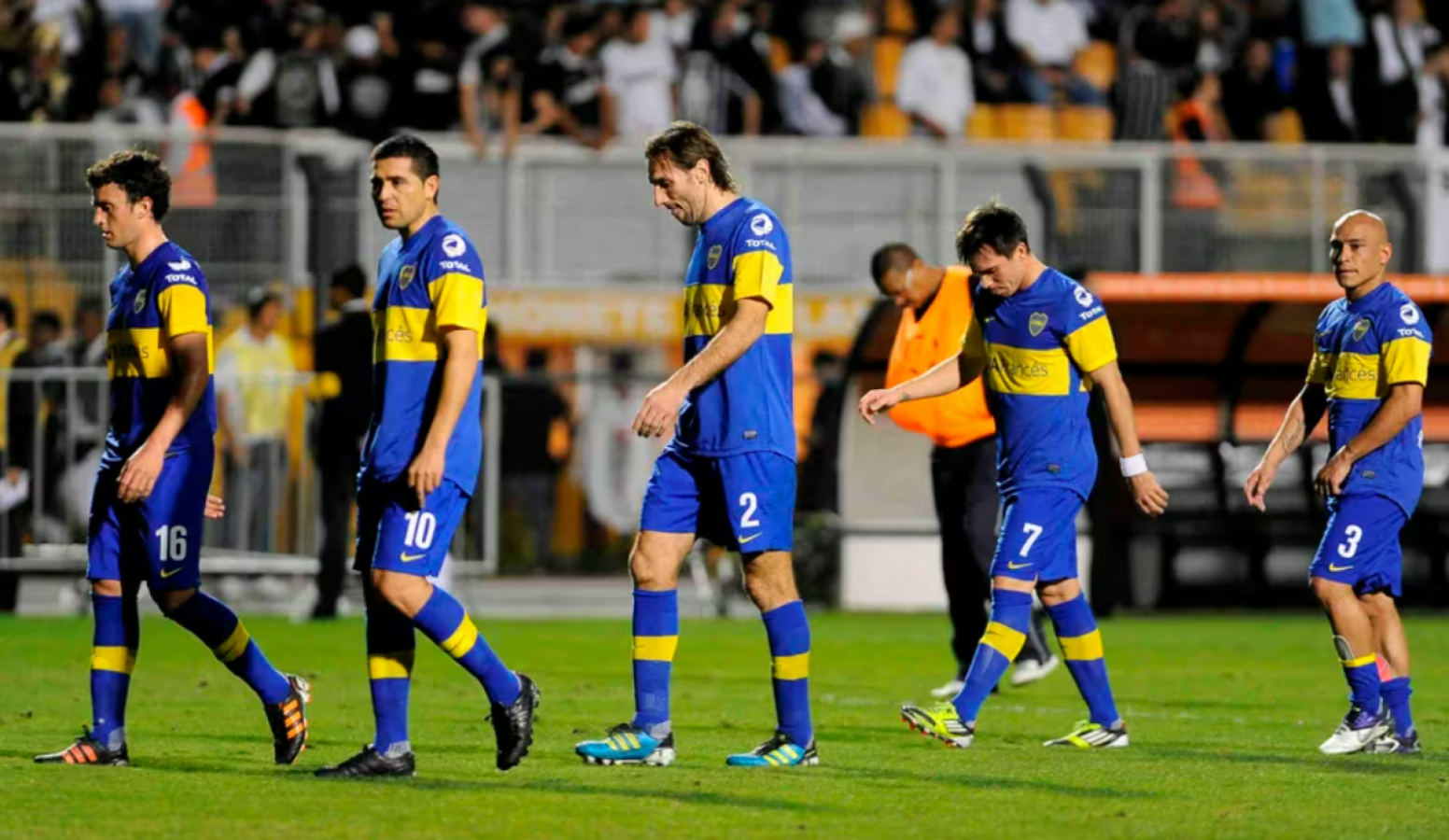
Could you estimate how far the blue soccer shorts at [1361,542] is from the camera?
9219 millimetres

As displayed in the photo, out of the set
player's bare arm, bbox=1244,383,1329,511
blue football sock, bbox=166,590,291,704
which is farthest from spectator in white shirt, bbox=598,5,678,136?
blue football sock, bbox=166,590,291,704

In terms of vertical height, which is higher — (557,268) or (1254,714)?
(557,268)

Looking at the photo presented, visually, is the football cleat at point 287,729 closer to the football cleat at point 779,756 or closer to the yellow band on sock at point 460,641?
the yellow band on sock at point 460,641

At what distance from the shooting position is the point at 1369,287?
364 inches

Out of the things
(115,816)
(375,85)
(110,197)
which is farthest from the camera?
(375,85)

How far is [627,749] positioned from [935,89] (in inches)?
591

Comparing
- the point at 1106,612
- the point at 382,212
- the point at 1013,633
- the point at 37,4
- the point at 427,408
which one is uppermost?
the point at 37,4

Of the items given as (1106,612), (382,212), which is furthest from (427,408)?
(1106,612)

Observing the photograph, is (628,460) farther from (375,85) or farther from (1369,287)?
(1369,287)

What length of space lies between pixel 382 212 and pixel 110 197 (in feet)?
3.58

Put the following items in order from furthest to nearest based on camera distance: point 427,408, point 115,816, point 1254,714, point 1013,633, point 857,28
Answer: point 857,28, point 1254,714, point 1013,633, point 427,408, point 115,816

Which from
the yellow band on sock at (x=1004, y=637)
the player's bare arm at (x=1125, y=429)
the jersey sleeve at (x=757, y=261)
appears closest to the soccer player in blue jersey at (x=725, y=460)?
the jersey sleeve at (x=757, y=261)

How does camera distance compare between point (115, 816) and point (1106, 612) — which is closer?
point (115, 816)

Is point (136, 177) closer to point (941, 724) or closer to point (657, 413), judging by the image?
point (657, 413)
